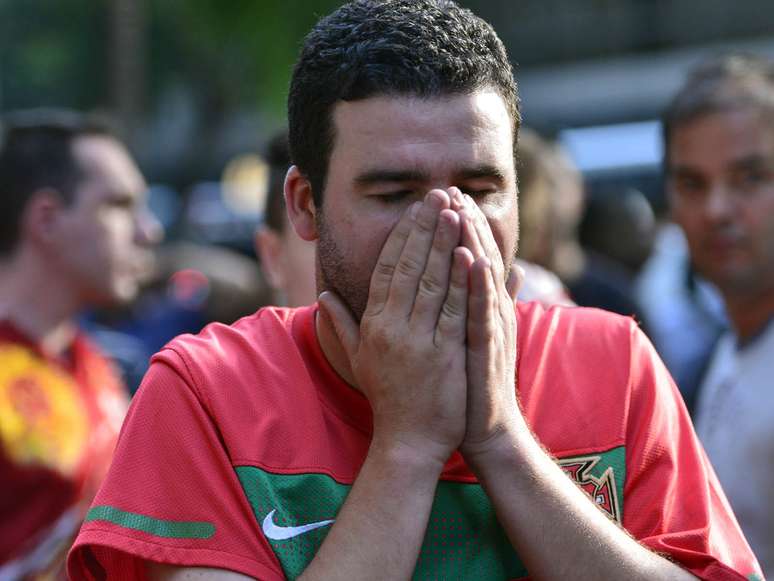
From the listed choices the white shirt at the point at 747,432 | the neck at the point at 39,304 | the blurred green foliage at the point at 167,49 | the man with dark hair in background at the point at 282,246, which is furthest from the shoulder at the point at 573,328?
the blurred green foliage at the point at 167,49

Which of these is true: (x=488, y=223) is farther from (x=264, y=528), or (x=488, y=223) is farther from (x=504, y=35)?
(x=504, y=35)

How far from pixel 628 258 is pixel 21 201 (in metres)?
3.74

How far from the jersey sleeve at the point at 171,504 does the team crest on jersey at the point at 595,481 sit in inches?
23.7

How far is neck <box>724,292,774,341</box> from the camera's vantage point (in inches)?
154

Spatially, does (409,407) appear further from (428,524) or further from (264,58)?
(264,58)

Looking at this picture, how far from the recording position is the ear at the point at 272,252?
156 inches

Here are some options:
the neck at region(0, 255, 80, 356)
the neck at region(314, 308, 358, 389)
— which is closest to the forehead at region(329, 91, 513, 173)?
the neck at region(314, 308, 358, 389)

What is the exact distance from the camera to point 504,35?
94.2 ft

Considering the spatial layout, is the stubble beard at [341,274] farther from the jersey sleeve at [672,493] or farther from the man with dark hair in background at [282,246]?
the man with dark hair in background at [282,246]

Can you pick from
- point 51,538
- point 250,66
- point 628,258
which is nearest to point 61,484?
point 51,538

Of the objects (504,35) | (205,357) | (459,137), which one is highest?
(459,137)

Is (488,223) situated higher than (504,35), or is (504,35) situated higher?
(488,223)

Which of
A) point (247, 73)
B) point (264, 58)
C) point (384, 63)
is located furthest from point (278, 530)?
point (247, 73)

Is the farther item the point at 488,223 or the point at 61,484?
the point at 61,484
